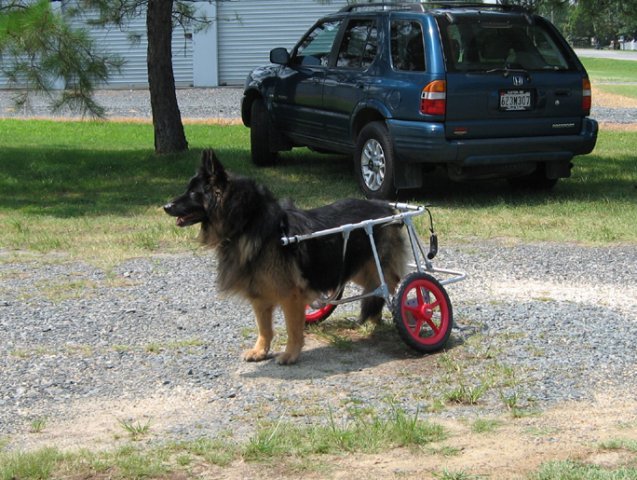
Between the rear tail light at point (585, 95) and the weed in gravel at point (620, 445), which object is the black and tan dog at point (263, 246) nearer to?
the weed in gravel at point (620, 445)

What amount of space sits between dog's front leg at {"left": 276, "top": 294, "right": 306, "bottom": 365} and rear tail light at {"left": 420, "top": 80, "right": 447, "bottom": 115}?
16.3ft

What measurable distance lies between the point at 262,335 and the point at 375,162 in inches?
219

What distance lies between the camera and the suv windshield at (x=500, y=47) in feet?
34.8

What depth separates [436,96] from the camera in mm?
10320

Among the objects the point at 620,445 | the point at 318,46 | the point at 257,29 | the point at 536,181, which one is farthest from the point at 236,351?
the point at 257,29

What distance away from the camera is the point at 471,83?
10.4 meters

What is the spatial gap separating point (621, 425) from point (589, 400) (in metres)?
0.39

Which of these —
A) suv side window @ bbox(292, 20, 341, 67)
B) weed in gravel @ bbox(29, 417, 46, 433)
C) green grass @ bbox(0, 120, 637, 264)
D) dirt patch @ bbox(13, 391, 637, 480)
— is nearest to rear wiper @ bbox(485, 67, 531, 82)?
green grass @ bbox(0, 120, 637, 264)

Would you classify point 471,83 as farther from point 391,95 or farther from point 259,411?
point 259,411

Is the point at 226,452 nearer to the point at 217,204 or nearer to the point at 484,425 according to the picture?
the point at 484,425

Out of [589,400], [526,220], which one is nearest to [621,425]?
[589,400]

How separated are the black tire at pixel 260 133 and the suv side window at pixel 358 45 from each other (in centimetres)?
201

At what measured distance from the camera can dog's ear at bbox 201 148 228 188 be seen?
5508 millimetres

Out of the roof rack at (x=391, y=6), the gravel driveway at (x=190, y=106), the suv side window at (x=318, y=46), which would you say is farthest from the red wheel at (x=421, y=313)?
the gravel driveway at (x=190, y=106)
